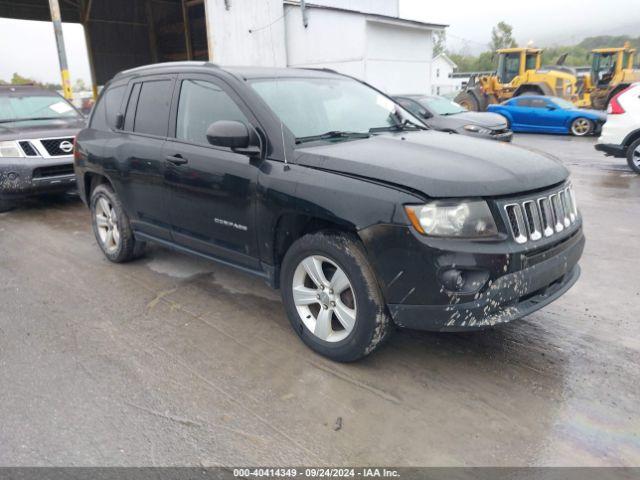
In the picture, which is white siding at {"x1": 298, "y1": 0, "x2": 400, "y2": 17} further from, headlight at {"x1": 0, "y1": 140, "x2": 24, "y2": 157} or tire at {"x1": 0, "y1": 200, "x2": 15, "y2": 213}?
tire at {"x1": 0, "y1": 200, "x2": 15, "y2": 213}

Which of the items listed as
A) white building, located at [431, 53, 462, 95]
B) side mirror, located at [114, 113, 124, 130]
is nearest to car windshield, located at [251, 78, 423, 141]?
side mirror, located at [114, 113, 124, 130]

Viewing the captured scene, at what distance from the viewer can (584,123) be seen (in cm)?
1627

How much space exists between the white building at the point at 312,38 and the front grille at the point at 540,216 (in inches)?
559

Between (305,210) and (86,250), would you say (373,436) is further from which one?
(86,250)

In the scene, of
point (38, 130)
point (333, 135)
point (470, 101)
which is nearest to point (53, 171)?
point (38, 130)

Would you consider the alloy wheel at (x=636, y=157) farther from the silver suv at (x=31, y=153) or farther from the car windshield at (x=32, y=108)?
the car windshield at (x=32, y=108)

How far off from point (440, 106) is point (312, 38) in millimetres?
7852

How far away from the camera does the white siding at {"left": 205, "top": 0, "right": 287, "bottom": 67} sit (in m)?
→ 16.4

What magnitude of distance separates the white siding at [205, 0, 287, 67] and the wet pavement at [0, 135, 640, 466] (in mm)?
13583

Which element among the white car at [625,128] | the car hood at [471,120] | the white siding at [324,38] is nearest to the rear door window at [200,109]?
the car hood at [471,120]

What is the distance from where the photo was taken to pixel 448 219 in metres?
2.73

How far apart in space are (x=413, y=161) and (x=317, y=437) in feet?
5.36

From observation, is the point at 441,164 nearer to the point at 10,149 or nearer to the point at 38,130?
the point at 10,149

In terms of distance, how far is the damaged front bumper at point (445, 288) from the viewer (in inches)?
106
